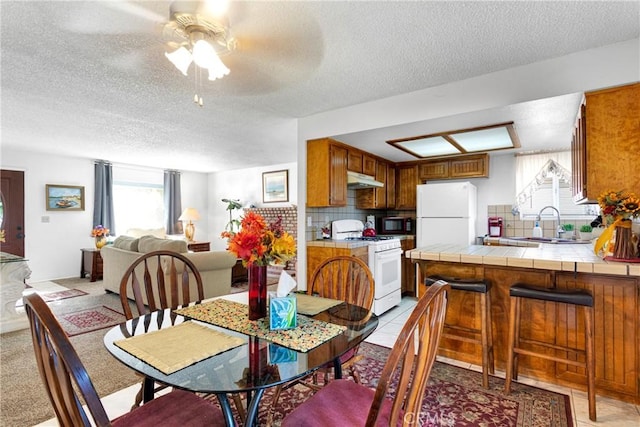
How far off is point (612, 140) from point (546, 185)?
254 centimetres

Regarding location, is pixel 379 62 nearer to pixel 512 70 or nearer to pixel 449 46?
pixel 449 46

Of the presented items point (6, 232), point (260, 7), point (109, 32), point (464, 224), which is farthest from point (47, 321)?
point (6, 232)

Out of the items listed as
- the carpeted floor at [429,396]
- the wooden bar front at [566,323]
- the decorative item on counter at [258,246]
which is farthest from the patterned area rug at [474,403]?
the decorative item on counter at [258,246]

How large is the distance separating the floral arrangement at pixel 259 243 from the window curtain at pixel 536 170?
429 centimetres

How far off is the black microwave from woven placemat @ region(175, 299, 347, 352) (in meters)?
3.90

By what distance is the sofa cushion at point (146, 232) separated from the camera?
6.38m

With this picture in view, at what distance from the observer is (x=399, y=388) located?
2.82 ft

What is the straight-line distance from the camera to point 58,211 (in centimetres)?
575

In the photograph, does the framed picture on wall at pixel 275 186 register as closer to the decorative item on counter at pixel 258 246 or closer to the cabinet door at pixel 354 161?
the cabinet door at pixel 354 161

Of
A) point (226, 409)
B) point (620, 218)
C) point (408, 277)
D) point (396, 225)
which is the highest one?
point (620, 218)

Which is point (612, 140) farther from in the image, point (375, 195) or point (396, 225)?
point (396, 225)

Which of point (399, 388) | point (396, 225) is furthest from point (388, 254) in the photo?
point (399, 388)

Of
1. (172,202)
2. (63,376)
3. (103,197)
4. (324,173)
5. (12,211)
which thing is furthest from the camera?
(172,202)

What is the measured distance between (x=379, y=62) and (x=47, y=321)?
2.33 m
